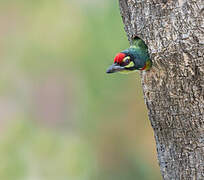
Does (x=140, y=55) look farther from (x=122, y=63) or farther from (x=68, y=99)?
(x=68, y=99)

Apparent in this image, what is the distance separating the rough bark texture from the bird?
7 centimetres

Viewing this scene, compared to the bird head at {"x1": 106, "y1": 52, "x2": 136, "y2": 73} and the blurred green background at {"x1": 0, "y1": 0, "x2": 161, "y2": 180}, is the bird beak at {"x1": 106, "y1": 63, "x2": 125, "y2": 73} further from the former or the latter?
the blurred green background at {"x1": 0, "y1": 0, "x2": 161, "y2": 180}

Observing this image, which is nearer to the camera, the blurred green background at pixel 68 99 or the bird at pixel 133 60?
the bird at pixel 133 60

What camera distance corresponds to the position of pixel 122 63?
9.59 ft

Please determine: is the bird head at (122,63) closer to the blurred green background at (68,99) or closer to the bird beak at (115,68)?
the bird beak at (115,68)

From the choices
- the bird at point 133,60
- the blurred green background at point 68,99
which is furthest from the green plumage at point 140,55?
the blurred green background at point 68,99

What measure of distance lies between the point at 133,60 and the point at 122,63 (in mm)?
72

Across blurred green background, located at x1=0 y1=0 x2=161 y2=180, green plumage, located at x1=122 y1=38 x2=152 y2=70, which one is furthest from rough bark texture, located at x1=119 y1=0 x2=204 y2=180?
blurred green background, located at x1=0 y1=0 x2=161 y2=180

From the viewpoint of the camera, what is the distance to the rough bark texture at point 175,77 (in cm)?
267

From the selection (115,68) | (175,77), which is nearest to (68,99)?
(115,68)

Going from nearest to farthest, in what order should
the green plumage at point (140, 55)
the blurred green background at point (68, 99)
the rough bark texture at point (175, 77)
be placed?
the rough bark texture at point (175, 77) < the green plumage at point (140, 55) < the blurred green background at point (68, 99)

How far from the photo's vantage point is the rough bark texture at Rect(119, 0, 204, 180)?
8.75ft

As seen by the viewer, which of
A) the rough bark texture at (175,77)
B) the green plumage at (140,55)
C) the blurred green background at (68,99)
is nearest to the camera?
the rough bark texture at (175,77)

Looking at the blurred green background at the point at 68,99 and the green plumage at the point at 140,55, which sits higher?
the green plumage at the point at 140,55
